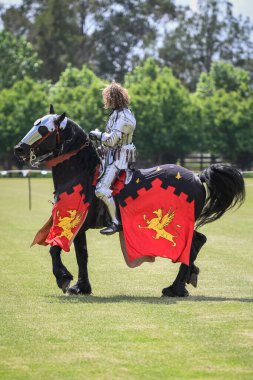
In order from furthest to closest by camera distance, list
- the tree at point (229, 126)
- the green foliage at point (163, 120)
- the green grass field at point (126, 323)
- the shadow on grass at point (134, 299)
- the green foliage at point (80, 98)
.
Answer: the tree at point (229, 126), the green foliage at point (80, 98), the green foliage at point (163, 120), the shadow on grass at point (134, 299), the green grass field at point (126, 323)

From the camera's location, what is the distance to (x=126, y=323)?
333 inches

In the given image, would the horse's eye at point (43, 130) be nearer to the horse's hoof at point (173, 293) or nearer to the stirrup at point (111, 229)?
the stirrup at point (111, 229)

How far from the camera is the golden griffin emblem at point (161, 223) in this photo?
1059 cm

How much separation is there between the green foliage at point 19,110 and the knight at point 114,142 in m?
54.5

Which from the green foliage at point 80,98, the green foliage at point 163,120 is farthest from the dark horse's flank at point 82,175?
the green foliage at point 163,120

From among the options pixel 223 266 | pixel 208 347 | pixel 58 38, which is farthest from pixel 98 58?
pixel 208 347

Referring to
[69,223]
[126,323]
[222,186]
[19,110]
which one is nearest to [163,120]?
[19,110]

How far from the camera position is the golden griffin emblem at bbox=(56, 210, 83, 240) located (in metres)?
10.6

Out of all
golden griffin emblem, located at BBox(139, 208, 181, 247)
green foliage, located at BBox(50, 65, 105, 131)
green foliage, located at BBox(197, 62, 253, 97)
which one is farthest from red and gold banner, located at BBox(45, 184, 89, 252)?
green foliage, located at BBox(197, 62, 253, 97)

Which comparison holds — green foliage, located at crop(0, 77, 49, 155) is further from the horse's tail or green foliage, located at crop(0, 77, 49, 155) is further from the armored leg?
the armored leg

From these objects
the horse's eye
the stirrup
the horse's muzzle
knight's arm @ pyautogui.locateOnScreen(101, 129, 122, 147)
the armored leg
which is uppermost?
the horse's eye

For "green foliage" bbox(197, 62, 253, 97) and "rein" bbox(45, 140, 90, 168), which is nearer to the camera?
"rein" bbox(45, 140, 90, 168)

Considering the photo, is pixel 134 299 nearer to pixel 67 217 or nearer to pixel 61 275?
pixel 61 275

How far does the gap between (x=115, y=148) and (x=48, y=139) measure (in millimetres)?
735
